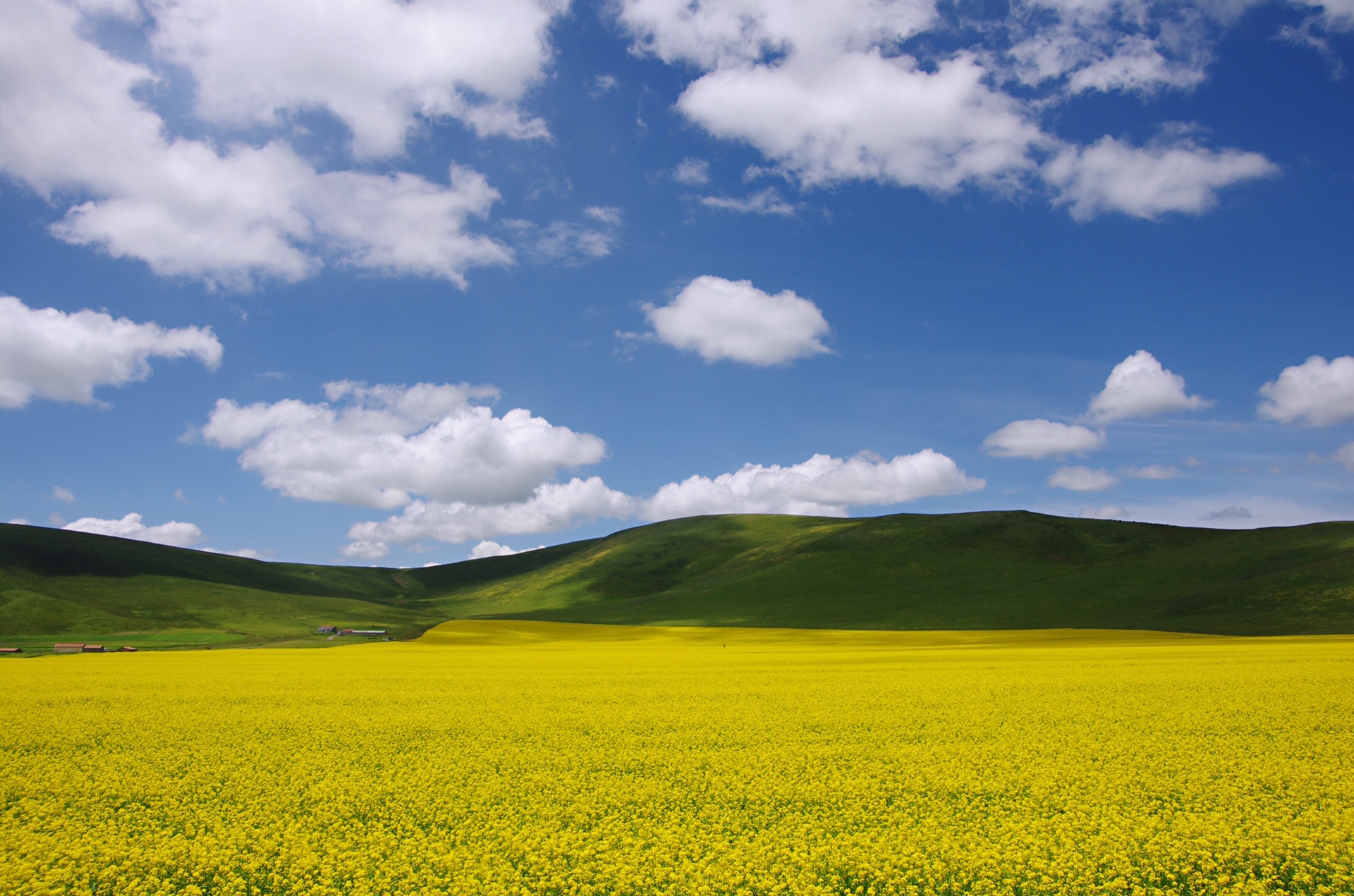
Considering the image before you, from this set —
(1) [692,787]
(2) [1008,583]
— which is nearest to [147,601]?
(2) [1008,583]

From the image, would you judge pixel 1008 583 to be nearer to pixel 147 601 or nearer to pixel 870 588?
pixel 870 588

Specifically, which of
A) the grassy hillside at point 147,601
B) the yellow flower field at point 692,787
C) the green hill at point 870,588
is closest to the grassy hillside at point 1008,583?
the green hill at point 870,588

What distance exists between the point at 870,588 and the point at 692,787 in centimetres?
9897

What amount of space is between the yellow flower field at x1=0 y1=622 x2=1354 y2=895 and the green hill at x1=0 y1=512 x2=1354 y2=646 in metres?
51.5

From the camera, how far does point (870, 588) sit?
→ 108 metres

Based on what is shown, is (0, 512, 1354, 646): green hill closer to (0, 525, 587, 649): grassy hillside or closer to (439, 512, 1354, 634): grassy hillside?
(439, 512, 1354, 634): grassy hillside

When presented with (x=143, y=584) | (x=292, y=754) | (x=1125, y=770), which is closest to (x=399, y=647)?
(x=292, y=754)

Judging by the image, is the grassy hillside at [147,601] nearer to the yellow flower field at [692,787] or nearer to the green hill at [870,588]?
the green hill at [870,588]

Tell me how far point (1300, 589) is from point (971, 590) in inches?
1430

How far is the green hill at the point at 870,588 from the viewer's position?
7462cm

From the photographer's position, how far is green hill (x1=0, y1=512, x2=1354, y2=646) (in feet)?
245

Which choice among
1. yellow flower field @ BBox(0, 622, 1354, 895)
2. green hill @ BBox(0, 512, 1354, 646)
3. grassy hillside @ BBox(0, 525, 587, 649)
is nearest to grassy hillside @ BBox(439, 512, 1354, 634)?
green hill @ BBox(0, 512, 1354, 646)

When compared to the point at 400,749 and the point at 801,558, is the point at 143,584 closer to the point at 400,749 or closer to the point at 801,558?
the point at 801,558

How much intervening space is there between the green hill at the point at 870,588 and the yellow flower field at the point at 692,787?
5150 cm
